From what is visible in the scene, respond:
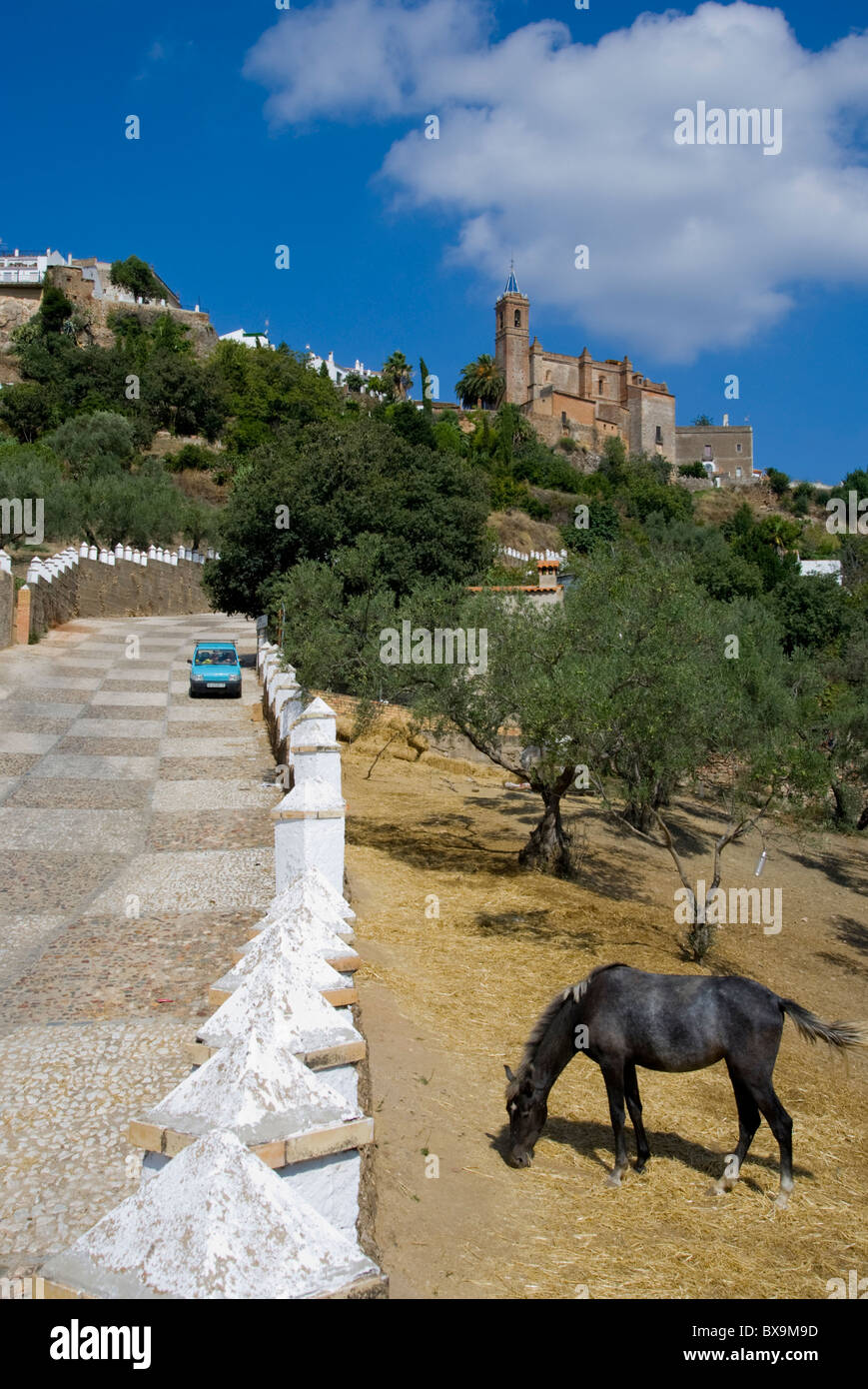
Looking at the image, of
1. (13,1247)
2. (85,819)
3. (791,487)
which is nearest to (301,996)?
(13,1247)

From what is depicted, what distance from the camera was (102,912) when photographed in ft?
28.9

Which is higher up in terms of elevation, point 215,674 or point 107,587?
point 107,587

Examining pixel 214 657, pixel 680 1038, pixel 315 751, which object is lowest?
pixel 680 1038

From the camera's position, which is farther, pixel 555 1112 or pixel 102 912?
pixel 102 912

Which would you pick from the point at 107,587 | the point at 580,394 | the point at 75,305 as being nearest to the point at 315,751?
the point at 107,587

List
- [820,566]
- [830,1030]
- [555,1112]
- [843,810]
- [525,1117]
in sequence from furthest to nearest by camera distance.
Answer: [820,566]
[843,810]
[555,1112]
[830,1030]
[525,1117]

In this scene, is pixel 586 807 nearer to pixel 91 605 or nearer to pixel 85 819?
pixel 85 819

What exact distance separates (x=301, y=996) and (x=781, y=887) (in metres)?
16.9

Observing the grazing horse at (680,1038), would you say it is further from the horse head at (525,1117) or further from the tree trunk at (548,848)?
the tree trunk at (548,848)

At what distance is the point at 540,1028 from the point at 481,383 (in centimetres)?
10058

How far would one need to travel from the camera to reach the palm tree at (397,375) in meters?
90.7

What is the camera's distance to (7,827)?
1167cm

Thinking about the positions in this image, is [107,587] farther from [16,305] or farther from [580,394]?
[580,394]

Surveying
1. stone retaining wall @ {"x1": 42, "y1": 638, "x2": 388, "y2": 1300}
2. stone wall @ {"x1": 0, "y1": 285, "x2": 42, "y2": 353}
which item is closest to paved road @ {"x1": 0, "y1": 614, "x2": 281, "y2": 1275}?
stone retaining wall @ {"x1": 42, "y1": 638, "x2": 388, "y2": 1300}
